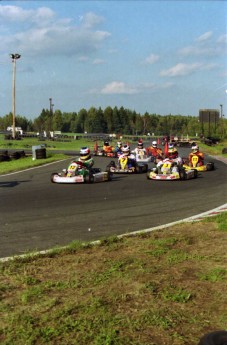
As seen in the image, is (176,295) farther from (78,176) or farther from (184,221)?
(78,176)

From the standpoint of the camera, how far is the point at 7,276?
13.1ft

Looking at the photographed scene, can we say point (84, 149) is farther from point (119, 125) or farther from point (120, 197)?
point (119, 125)

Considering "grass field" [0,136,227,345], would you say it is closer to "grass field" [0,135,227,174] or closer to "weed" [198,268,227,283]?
"weed" [198,268,227,283]

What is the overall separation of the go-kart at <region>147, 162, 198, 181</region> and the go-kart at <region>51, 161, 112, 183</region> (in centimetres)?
162

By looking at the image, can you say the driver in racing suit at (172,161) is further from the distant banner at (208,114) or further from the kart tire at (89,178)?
the distant banner at (208,114)

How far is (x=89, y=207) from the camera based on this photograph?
321 inches

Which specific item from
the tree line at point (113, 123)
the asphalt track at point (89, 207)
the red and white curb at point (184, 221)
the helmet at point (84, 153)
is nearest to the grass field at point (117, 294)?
the red and white curb at point (184, 221)

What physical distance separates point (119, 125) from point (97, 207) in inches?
4779

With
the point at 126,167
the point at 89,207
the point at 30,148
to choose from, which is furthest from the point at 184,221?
the point at 30,148

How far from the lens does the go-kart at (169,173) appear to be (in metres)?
13.3

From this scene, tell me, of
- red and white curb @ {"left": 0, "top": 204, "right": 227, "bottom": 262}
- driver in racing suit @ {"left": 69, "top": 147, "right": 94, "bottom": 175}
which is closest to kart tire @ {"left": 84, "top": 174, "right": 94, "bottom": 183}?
driver in racing suit @ {"left": 69, "top": 147, "right": 94, "bottom": 175}

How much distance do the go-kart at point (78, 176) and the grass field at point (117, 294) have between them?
738cm

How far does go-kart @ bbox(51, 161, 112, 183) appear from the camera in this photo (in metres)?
12.5

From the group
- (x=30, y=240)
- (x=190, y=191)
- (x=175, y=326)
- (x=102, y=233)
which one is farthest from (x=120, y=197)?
(x=175, y=326)
